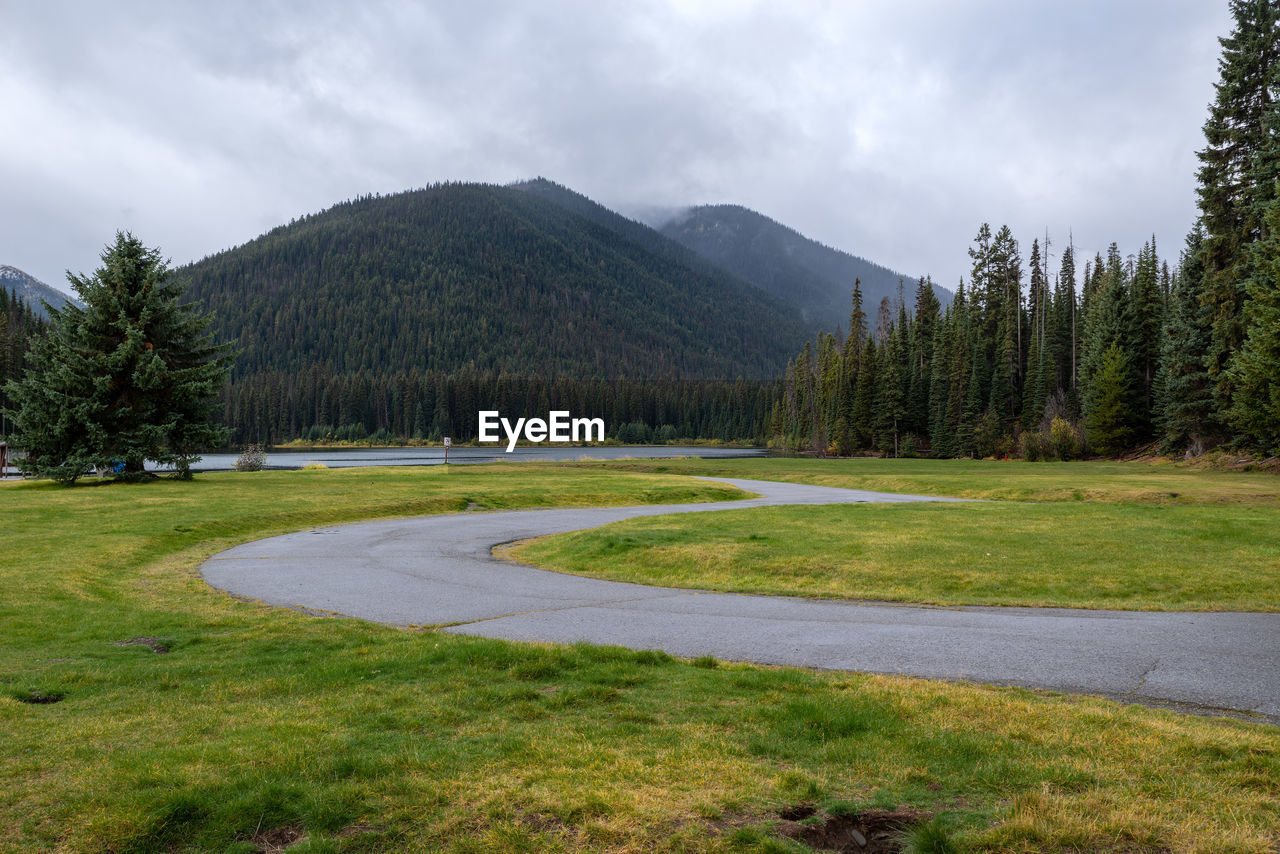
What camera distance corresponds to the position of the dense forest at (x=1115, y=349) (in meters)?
45.9

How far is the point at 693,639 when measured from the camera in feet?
34.5

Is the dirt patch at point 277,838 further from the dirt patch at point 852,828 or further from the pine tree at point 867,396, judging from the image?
the pine tree at point 867,396

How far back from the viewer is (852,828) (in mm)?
4578

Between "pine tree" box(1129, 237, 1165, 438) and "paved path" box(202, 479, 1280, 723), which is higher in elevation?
"pine tree" box(1129, 237, 1165, 438)

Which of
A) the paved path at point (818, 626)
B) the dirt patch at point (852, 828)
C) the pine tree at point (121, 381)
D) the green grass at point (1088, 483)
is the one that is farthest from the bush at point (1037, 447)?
the dirt patch at point (852, 828)

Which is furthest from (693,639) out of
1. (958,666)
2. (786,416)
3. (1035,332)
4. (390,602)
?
(786,416)

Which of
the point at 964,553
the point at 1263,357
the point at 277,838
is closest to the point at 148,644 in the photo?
the point at 277,838

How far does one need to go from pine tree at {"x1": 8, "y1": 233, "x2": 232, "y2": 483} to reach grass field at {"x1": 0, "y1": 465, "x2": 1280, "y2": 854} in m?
33.9

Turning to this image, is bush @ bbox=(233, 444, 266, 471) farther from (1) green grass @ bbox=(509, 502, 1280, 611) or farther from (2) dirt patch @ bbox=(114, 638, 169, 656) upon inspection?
(2) dirt patch @ bbox=(114, 638, 169, 656)

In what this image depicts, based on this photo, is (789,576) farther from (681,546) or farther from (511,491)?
(511,491)

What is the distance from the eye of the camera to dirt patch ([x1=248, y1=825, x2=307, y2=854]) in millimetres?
4516

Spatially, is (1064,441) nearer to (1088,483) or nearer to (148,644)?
(1088,483)

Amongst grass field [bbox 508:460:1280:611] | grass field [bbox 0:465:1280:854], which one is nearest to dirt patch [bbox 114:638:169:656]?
grass field [bbox 0:465:1280:854]

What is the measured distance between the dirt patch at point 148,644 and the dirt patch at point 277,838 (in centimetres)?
617
